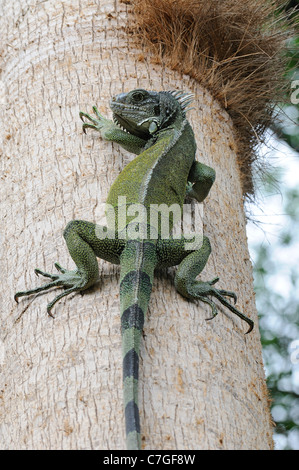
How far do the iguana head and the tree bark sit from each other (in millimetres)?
177

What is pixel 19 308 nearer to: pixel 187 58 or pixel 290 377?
pixel 187 58

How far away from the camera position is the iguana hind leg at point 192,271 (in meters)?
3.98

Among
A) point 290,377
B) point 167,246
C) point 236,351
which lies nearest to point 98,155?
point 167,246

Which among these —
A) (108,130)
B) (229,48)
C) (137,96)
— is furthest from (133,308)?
(229,48)

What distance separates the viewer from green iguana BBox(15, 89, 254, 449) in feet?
11.7

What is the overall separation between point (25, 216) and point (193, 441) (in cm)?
200

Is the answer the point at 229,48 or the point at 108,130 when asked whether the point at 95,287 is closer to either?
the point at 108,130

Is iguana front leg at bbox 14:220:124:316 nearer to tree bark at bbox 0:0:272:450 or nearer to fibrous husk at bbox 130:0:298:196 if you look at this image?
tree bark at bbox 0:0:272:450

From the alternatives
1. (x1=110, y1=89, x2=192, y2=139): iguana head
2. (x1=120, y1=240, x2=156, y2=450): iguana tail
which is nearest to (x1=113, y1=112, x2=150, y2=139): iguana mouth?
(x1=110, y1=89, x2=192, y2=139): iguana head

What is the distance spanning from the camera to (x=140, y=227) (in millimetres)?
4125

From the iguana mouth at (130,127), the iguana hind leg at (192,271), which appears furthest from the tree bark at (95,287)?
the iguana mouth at (130,127)

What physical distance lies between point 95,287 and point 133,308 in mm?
476

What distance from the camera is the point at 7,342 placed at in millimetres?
3951

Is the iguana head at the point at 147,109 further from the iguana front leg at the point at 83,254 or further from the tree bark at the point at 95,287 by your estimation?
the iguana front leg at the point at 83,254
